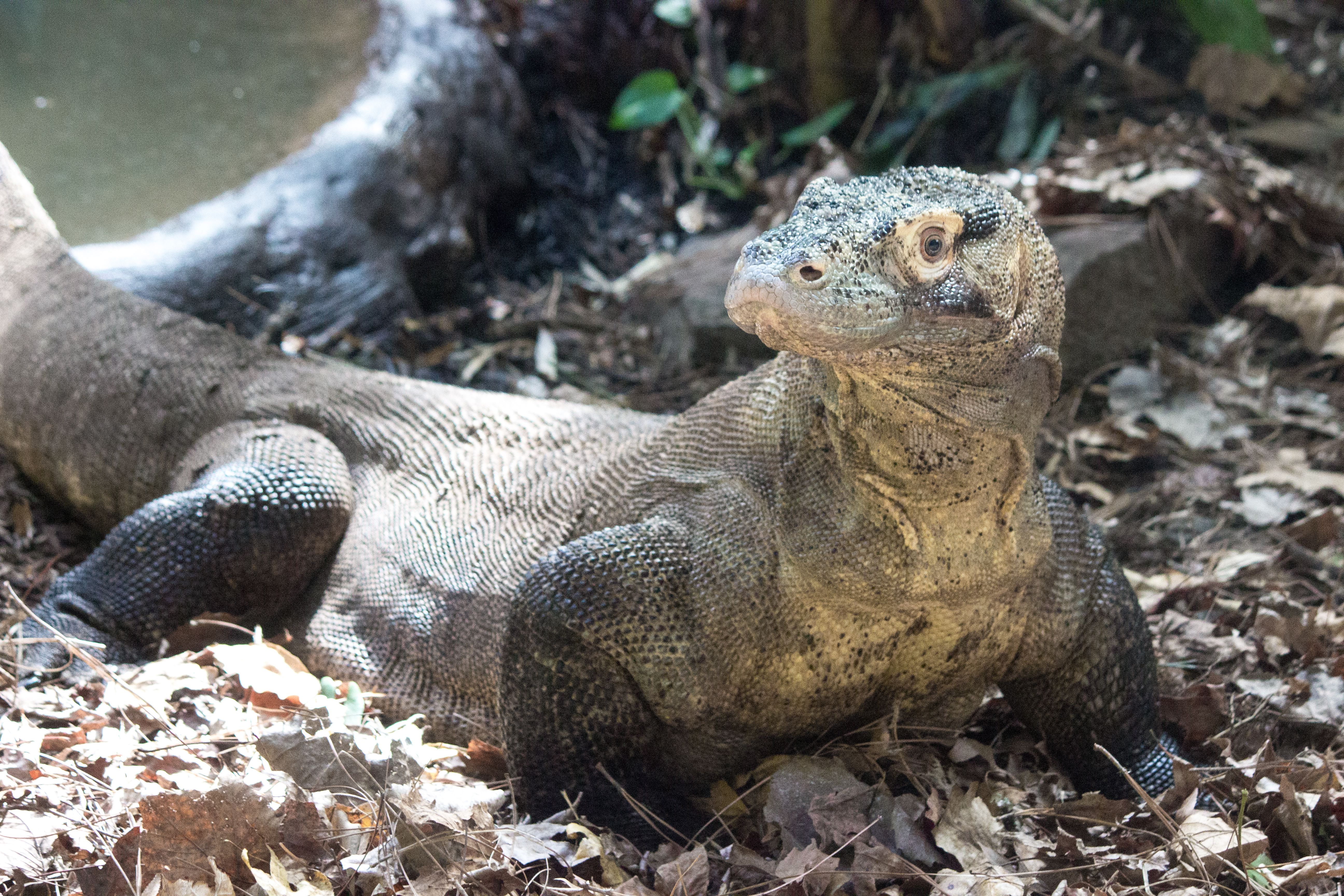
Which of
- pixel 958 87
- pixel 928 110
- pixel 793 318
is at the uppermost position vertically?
pixel 793 318

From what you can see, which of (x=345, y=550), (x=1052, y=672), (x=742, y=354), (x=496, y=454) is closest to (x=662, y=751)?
(x=1052, y=672)

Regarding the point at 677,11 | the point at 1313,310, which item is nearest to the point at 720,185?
the point at 677,11

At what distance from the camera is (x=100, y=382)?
4.44m

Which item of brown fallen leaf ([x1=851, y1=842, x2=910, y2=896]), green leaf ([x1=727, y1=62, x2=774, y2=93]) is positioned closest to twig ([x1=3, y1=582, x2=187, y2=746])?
brown fallen leaf ([x1=851, y1=842, x2=910, y2=896])

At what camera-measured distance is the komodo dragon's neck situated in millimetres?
2328

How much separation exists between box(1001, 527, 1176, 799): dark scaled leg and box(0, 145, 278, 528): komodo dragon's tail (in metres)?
2.80

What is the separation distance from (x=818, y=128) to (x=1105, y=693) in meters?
4.80

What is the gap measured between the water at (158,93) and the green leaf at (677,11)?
1.81 metres

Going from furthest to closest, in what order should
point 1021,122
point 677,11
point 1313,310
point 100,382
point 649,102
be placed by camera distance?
1. point 677,11
2. point 649,102
3. point 1021,122
4. point 1313,310
5. point 100,382

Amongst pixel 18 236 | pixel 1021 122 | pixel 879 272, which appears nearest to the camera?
pixel 879 272

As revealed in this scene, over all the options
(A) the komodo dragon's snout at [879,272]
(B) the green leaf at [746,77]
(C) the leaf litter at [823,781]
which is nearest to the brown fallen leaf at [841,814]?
(C) the leaf litter at [823,781]

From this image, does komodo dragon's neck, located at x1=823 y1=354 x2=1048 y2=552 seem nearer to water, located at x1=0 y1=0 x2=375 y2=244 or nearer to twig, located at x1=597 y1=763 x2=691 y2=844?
twig, located at x1=597 y1=763 x2=691 y2=844

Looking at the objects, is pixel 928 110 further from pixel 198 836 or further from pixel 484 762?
pixel 198 836

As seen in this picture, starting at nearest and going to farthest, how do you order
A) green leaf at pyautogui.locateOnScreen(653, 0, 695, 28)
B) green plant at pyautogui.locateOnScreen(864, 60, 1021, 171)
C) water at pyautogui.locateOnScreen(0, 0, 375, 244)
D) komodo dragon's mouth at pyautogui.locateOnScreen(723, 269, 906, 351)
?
komodo dragon's mouth at pyautogui.locateOnScreen(723, 269, 906, 351) → water at pyautogui.locateOnScreen(0, 0, 375, 244) → green plant at pyautogui.locateOnScreen(864, 60, 1021, 171) → green leaf at pyautogui.locateOnScreen(653, 0, 695, 28)
